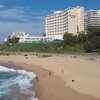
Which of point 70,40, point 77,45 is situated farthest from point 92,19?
point 77,45

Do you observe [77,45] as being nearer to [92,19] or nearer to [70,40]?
[70,40]

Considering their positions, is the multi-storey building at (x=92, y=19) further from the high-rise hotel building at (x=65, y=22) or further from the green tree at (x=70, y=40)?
the green tree at (x=70, y=40)

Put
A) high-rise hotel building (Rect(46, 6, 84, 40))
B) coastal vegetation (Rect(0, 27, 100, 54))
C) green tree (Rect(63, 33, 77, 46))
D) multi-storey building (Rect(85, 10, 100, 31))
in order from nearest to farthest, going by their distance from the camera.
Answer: coastal vegetation (Rect(0, 27, 100, 54)) → green tree (Rect(63, 33, 77, 46)) → high-rise hotel building (Rect(46, 6, 84, 40)) → multi-storey building (Rect(85, 10, 100, 31))

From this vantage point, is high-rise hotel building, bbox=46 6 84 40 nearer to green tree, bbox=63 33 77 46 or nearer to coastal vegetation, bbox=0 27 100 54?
coastal vegetation, bbox=0 27 100 54

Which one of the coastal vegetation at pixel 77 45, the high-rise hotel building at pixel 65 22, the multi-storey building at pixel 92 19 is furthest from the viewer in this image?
the multi-storey building at pixel 92 19

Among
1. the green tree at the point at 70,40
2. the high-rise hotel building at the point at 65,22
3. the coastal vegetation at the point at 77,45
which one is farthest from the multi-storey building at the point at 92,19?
the green tree at the point at 70,40

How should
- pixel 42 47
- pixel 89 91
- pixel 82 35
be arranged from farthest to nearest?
pixel 42 47
pixel 82 35
pixel 89 91

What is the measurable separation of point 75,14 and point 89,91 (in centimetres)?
11420

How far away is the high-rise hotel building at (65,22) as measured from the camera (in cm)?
13162

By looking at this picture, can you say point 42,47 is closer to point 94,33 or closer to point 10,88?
point 94,33

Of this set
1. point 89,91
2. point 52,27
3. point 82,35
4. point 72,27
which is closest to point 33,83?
point 89,91

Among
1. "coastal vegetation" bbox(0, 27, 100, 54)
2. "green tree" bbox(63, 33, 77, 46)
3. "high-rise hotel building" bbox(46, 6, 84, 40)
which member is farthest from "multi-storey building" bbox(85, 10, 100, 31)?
"green tree" bbox(63, 33, 77, 46)

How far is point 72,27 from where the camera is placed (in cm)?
13212

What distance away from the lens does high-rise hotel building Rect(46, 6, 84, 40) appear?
5182 inches
